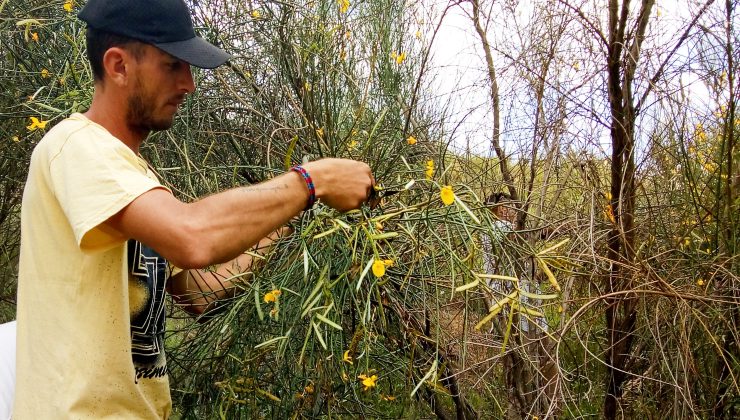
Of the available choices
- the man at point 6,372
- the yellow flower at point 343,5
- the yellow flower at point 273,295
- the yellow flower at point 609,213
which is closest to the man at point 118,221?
the yellow flower at point 273,295

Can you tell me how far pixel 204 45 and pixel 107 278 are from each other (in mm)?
483

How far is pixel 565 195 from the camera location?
8.51 feet

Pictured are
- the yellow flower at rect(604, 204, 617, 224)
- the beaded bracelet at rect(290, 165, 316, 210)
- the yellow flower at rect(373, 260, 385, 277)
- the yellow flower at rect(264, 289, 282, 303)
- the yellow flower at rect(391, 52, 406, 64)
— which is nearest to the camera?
the beaded bracelet at rect(290, 165, 316, 210)

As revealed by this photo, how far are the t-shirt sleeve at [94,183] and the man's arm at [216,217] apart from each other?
0.08ft

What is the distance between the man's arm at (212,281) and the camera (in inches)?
71.7

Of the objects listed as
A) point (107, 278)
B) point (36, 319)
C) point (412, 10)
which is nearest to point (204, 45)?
point (107, 278)

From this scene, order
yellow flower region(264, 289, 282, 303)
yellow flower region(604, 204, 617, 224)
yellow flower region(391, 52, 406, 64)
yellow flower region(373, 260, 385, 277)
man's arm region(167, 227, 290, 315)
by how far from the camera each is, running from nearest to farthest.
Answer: yellow flower region(373, 260, 385, 277) < yellow flower region(264, 289, 282, 303) < man's arm region(167, 227, 290, 315) < yellow flower region(604, 204, 617, 224) < yellow flower region(391, 52, 406, 64)

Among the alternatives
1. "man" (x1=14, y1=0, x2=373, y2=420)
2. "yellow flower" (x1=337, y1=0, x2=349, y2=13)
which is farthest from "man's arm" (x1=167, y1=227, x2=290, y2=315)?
"yellow flower" (x1=337, y1=0, x2=349, y2=13)

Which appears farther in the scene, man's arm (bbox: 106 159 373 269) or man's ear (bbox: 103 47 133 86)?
man's ear (bbox: 103 47 133 86)

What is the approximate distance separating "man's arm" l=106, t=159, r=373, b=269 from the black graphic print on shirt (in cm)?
21

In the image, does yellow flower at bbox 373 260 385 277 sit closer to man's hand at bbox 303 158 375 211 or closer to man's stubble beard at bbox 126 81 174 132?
man's hand at bbox 303 158 375 211

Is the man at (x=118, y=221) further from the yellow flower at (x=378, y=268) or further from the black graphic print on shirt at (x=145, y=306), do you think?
the yellow flower at (x=378, y=268)

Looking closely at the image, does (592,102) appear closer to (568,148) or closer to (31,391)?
(568,148)

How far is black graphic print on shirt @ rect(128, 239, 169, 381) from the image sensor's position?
1.43 meters
